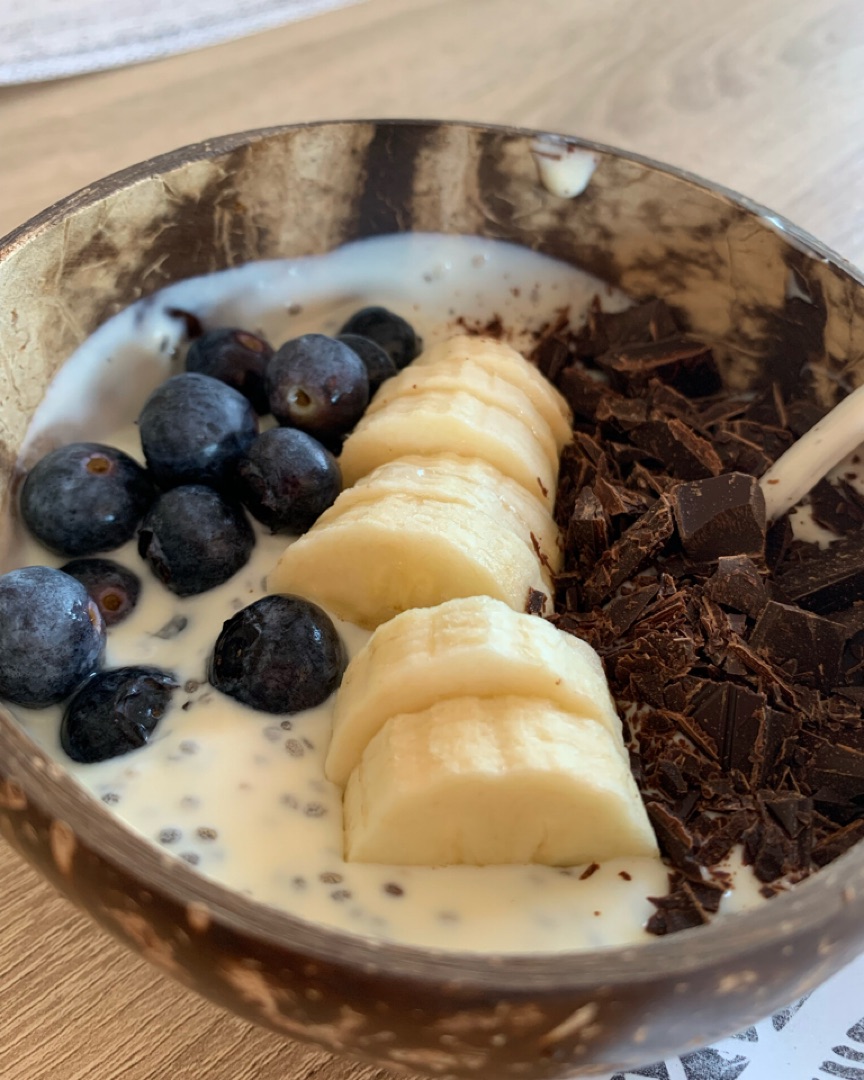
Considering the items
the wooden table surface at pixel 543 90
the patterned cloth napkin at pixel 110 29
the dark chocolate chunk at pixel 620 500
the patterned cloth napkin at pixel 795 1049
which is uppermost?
the patterned cloth napkin at pixel 110 29

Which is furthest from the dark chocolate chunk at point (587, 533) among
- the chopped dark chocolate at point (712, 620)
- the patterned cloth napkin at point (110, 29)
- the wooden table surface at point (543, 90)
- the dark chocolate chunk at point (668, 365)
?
the patterned cloth napkin at point (110, 29)

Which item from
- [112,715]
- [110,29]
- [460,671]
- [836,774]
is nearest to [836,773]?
[836,774]

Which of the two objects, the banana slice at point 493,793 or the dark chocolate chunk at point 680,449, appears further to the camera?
the dark chocolate chunk at point 680,449

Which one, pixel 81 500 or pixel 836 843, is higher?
pixel 81 500

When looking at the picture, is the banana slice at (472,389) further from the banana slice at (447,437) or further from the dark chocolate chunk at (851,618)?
the dark chocolate chunk at (851,618)

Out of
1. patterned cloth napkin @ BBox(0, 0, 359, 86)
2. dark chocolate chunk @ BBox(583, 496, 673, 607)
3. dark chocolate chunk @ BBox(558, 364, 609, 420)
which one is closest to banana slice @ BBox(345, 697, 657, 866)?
dark chocolate chunk @ BBox(583, 496, 673, 607)

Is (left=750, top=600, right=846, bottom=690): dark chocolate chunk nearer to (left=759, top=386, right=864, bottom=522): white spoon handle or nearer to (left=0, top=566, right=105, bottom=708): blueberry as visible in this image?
(left=759, top=386, right=864, bottom=522): white spoon handle

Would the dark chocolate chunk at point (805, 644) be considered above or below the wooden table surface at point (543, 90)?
below

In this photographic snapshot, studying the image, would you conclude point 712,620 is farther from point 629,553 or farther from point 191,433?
point 191,433
